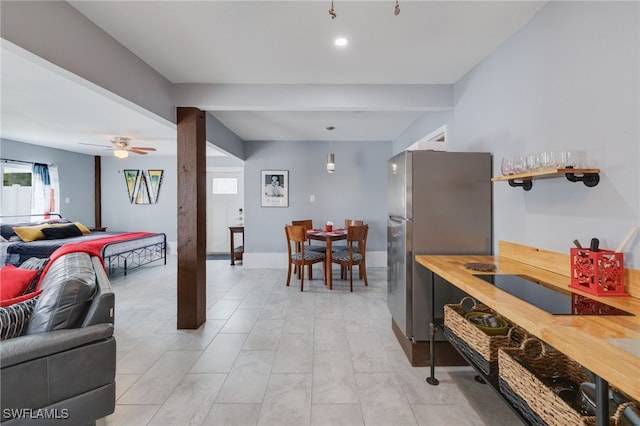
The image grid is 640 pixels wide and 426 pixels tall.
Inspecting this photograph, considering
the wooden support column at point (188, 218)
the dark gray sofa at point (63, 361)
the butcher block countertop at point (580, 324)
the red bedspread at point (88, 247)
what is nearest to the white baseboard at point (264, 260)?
the red bedspread at point (88, 247)

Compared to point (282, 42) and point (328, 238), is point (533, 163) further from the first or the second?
point (328, 238)

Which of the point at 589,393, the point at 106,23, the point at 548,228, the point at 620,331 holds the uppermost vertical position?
the point at 106,23

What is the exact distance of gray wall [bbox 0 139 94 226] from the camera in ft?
17.7

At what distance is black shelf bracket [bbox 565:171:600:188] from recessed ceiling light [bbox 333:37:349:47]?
64.0 inches

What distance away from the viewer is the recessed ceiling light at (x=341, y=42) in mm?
2086

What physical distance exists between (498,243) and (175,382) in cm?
258

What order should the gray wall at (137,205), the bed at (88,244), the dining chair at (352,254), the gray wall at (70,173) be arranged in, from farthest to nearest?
the gray wall at (137,205) < the gray wall at (70,173) < the bed at (88,244) < the dining chair at (352,254)

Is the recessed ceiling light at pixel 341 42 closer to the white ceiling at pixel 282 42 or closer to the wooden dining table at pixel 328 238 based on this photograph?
the white ceiling at pixel 282 42

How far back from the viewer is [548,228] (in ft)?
5.80

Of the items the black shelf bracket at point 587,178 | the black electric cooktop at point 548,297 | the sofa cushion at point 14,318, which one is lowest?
the sofa cushion at point 14,318

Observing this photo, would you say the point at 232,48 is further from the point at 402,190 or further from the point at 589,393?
the point at 589,393

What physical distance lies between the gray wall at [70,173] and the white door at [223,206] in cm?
279

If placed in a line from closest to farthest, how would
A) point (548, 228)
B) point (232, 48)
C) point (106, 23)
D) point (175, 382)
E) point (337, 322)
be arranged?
point (548, 228) → point (106, 23) → point (175, 382) → point (232, 48) → point (337, 322)

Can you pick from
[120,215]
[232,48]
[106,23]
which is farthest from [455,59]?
[120,215]
